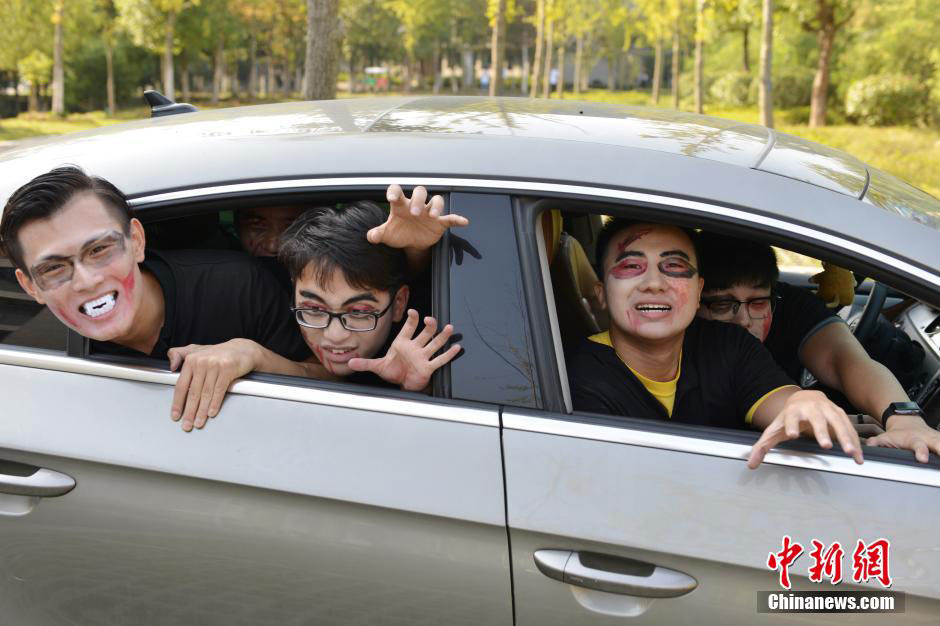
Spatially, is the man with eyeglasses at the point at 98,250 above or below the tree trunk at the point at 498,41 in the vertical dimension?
below

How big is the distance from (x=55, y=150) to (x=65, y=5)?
31.4 metres

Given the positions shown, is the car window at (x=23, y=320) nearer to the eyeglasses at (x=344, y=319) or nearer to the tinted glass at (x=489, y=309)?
the eyeglasses at (x=344, y=319)

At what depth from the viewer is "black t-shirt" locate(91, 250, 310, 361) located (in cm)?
213

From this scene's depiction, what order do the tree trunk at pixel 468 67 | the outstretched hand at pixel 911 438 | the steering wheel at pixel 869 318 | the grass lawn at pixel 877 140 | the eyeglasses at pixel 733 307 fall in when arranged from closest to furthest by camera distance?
1. the outstretched hand at pixel 911 438
2. the eyeglasses at pixel 733 307
3. the steering wheel at pixel 869 318
4. the grass lawn at pixel 877 140
5. the tree trunk at pixel 468 67

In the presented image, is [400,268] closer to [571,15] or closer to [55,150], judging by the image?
[55,150]

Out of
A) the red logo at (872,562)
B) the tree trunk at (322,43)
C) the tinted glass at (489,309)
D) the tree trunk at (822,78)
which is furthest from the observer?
the tree trunk at (822,78)

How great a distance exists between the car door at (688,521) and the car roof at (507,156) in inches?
19.4

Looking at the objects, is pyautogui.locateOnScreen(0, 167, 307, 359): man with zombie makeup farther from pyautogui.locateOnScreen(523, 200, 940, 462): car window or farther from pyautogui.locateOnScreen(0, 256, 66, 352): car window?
pyautogui.locateOnScreen(523, 200, 940, 462): car window

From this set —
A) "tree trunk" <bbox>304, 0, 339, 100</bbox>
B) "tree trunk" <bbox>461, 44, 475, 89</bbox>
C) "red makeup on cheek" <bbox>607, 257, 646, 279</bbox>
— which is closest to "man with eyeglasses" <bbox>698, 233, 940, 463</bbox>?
"red makeup on cheek" <bbox>607, 257, 646, 279</bbox>

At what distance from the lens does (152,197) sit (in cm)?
193

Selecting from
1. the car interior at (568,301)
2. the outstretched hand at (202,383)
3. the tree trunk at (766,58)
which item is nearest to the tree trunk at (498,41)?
the tree trunk at (766,58)

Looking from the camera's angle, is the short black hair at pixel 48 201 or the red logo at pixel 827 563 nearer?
the red logo at pixel 827 563

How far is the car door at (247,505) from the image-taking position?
5.42 feet

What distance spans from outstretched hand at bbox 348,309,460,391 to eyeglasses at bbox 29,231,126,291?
2.06ft
